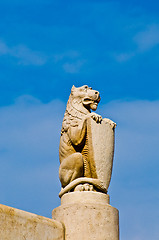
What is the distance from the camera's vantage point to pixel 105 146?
10.7 m

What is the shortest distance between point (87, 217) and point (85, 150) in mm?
1416

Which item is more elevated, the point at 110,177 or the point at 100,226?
the point at 110,177

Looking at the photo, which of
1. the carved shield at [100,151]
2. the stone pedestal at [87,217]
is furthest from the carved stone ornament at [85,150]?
the stone pedestal at [87,217]

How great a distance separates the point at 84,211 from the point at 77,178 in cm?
82

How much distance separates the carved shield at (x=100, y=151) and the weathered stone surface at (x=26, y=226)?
4.02 feet

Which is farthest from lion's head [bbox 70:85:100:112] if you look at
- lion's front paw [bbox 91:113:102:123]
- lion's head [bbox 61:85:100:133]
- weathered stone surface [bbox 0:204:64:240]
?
weathered stone surface [bbox 0:204:64:240]

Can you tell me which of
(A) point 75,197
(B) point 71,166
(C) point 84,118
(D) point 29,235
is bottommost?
(D) point 29,235

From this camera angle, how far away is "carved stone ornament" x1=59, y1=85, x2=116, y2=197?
10.5m

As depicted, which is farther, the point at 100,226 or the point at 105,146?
the point at 105,146

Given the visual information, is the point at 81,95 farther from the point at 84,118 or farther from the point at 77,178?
the point at 77,178

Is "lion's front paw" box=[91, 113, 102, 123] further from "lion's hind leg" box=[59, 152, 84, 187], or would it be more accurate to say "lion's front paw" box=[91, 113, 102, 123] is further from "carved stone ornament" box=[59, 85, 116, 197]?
"lion's hind leg" box=[59, 152, 84, 187]

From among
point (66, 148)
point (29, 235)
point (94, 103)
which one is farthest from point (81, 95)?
point (29, 235)

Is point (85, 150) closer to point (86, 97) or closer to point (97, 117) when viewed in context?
point (97, 117)

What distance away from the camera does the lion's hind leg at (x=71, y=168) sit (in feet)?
34.6
